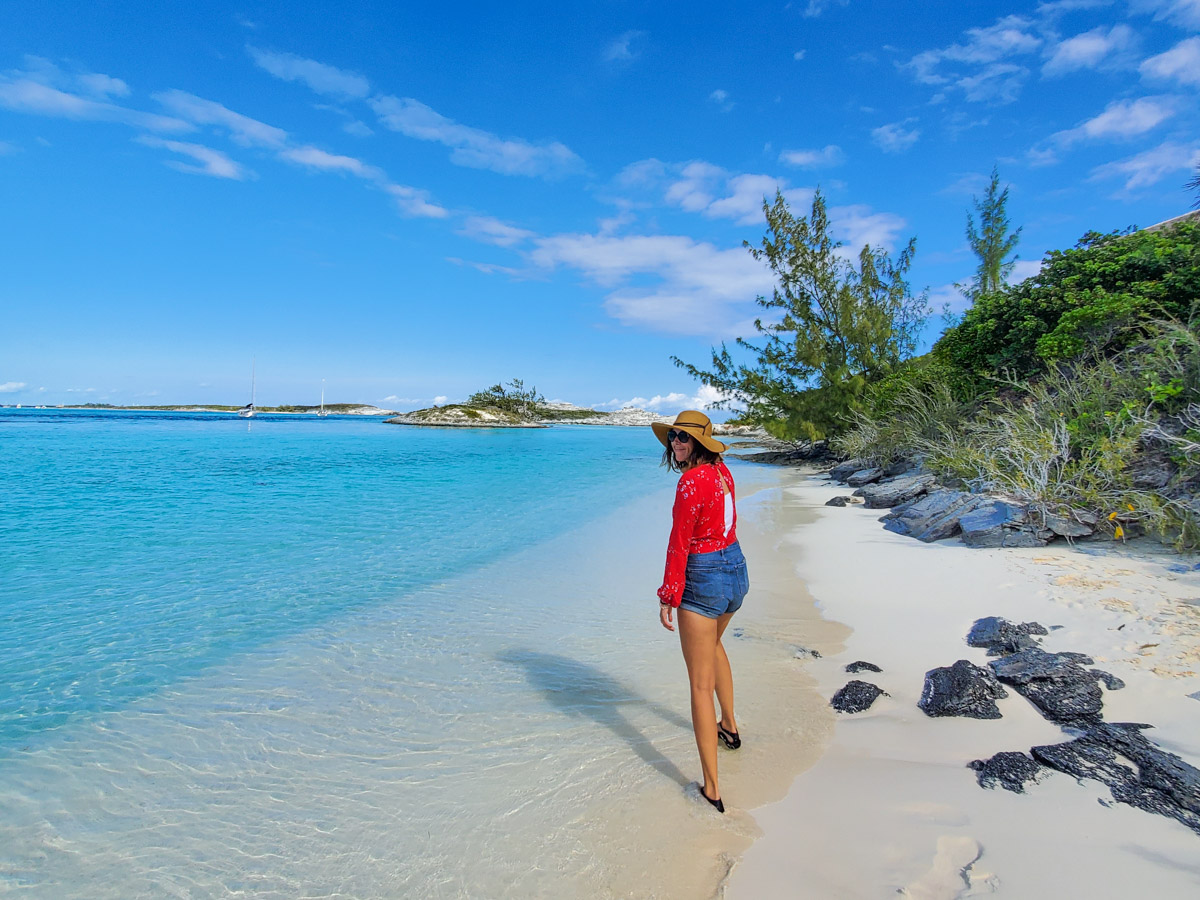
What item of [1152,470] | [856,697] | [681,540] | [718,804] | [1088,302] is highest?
[1088,302]

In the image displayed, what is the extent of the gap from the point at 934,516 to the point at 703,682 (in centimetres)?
749

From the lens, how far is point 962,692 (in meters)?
3.75

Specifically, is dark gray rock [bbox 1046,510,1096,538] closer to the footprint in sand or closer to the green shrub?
the green shrub

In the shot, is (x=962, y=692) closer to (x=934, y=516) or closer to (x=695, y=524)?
(x=695, y=524)

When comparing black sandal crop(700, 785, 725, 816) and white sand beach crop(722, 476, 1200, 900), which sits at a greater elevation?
white sand beach crop(722, 476, 1200, 900)

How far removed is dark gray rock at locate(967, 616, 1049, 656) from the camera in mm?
4512

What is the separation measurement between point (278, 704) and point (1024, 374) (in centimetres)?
1640

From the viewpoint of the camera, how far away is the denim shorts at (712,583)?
118 inches

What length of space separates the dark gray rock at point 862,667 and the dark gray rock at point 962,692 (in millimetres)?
423

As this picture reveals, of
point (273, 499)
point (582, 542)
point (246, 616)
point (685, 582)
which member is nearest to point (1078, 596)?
point (685, 582)

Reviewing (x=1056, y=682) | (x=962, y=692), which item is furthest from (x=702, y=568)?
(x=1056, y=682)

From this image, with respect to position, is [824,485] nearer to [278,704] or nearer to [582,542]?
[582,542]

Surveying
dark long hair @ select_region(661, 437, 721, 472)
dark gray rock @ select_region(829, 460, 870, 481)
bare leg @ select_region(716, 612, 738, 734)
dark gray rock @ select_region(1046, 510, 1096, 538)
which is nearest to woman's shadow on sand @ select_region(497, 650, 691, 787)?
bare leg @ select_region(716, 612, 738, 734)

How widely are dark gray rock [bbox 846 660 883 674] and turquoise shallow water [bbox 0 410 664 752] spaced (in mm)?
4399
